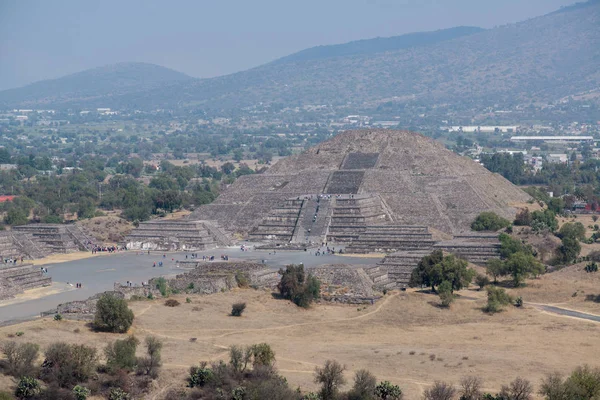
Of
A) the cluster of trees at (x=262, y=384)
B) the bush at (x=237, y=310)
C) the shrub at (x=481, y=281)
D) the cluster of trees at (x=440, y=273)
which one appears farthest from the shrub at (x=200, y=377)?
the shrub at (x=481, y=281)

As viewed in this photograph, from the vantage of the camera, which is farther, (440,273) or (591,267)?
(591,267)

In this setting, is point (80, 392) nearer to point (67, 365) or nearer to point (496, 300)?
point (67, 365)

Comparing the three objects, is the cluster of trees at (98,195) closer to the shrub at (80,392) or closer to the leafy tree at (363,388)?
the shrub at (80,392)

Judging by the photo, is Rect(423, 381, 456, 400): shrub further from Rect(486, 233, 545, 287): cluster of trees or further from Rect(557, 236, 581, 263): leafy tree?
Rect(557, 236, 581, 263): leafy tree

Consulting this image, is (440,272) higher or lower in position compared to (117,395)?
Answer: higher

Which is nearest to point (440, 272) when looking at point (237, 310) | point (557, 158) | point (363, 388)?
point (237, 310)

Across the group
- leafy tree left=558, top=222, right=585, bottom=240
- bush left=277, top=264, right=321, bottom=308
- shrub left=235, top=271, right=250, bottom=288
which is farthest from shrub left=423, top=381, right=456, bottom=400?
leafy tree left=558, top=222, right=585, bottom=240
